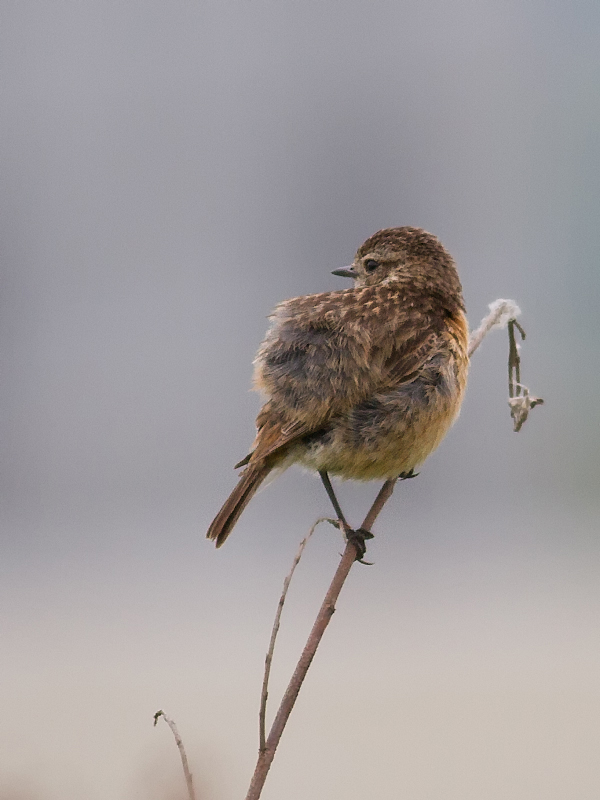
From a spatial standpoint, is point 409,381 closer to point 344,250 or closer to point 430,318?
point 430,318

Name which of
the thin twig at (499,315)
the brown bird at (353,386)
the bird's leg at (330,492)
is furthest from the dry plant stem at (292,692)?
the bird's leg at (330,492)

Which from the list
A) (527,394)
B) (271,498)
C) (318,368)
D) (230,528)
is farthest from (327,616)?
(271,498)

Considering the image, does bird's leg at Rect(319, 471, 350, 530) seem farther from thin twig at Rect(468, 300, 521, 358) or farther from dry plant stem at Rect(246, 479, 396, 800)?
dry plant stem at Rect(246, 479, 396, 800)

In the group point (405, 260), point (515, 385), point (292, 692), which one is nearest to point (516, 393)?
point (515, 385)

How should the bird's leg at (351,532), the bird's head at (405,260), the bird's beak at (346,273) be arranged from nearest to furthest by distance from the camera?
the bird's leg at (351,532) → the bird's head at (405,260) → the bird's beak at (346,273)

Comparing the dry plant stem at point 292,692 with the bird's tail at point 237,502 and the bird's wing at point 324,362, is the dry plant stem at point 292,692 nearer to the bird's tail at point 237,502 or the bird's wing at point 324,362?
the bird's tail at point 237,502

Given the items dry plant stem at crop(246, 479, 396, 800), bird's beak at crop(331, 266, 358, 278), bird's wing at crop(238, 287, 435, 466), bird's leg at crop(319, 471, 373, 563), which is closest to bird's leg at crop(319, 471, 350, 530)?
bird's leg at crop(319, 471, 373, 563)
